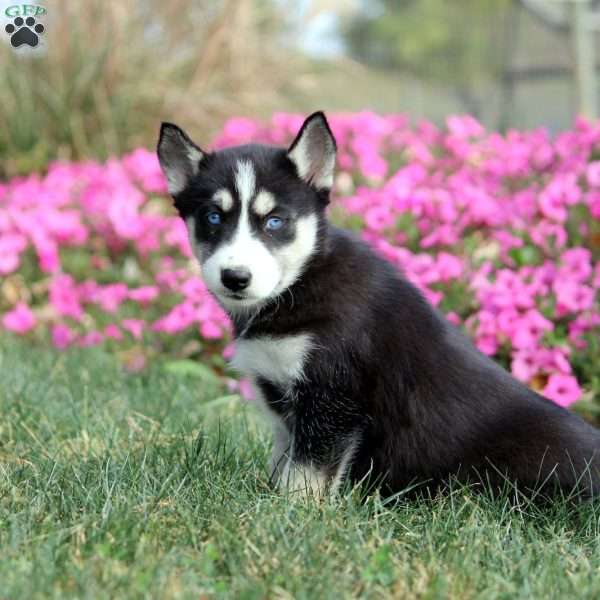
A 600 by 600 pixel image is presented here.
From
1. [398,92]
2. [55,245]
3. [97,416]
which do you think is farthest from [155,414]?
[398,92]

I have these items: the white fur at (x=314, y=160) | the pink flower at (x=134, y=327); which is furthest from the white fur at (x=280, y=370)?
the pink flower at (x=134, y=327)

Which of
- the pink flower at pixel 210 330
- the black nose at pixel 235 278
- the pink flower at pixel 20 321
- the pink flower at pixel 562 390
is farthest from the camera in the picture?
the pink flower at pixel 20 321

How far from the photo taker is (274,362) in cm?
339

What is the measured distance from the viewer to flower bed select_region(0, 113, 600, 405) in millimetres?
4879

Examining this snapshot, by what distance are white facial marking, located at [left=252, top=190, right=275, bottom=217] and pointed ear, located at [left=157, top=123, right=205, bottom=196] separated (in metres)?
0.37

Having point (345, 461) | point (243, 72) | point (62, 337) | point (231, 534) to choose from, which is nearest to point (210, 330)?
point (62, 337)

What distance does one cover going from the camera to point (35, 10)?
5098mm

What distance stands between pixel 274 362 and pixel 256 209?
0.54 meters

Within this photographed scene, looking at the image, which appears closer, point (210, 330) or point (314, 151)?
point (314, 151)

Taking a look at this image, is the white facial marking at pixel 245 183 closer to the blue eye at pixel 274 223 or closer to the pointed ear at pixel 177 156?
the blue eye at pixel 274 223

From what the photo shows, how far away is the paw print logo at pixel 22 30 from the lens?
488cm

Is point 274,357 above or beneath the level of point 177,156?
beneath

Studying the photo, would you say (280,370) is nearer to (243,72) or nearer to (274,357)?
(274,357)

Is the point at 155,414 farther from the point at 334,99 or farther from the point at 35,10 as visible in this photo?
the point at 334,99
